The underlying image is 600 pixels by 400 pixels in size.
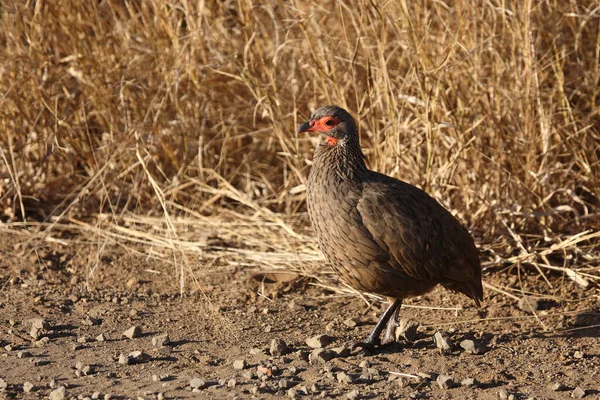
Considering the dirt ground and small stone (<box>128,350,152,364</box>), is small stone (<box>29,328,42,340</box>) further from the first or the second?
small stone (<box>128,350,152,364</box>)

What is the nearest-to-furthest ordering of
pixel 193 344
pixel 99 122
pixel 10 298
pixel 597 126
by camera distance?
pixel 193 344 < pixel 10 298 < pixel 597 126 < pixel 99 122

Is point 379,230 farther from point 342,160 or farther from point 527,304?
point 527,304

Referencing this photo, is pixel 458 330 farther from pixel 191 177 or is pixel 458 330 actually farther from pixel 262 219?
pixel 191 177

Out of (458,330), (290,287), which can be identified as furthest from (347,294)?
(458,330)

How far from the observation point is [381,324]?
4391 millimetres

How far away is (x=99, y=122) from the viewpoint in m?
5.93

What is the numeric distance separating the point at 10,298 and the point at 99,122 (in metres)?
Result: 1.55

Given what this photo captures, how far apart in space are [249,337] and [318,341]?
0.36 metres

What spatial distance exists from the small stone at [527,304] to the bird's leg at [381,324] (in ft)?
2.21

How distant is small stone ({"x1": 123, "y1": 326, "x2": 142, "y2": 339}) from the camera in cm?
434

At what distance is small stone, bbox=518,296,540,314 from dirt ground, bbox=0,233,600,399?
40 mm

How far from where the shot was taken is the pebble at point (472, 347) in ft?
13.8

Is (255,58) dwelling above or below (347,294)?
above

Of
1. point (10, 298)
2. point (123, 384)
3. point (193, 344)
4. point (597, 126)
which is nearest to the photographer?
point (123, 384)
